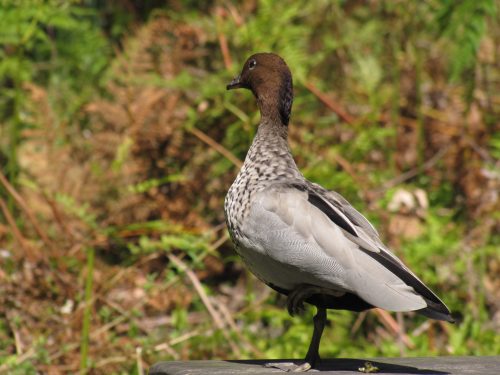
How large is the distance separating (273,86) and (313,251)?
925 mm

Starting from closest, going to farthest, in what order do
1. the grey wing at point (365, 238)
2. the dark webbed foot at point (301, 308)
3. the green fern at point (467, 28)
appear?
the grey wing at point (365, 238)
the dark webbed foot at point (301, 308)
the green fern at point (467, 28)

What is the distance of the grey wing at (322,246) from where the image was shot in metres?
3.13

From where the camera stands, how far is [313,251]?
3223mm

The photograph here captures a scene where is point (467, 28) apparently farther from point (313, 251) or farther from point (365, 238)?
point (313, 251)

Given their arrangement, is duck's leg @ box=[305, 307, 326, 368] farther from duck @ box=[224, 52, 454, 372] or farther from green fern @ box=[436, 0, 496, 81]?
green fern @ box=[436, 0, 496, 81]

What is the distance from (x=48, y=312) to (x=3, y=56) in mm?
2049

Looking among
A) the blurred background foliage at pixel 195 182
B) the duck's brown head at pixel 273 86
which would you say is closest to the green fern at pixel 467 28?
the blurred background foliage at pixel 195 182

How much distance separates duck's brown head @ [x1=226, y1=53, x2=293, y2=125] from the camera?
12.8 ft

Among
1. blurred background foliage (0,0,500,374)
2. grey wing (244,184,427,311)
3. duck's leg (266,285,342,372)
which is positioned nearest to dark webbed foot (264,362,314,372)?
duck's leg (266,285,342,372)

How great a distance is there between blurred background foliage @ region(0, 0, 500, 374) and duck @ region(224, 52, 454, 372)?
1422 mm

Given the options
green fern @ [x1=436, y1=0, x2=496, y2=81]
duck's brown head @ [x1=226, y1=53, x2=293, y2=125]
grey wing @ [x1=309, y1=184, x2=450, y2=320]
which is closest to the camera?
grey wing @ [x1=309, y1=184, x2=450, y2=320]

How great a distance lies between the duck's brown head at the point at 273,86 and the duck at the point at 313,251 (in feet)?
0.96

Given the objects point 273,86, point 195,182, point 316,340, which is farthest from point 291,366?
point 195,182

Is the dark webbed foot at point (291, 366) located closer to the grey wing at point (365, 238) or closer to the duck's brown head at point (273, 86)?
the grey wing at point (365, 238)
